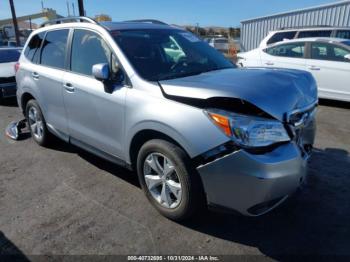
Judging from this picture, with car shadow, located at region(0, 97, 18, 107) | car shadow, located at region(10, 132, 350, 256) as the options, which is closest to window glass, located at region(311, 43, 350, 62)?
car shadow, located at region(10, 132, 350, 256)

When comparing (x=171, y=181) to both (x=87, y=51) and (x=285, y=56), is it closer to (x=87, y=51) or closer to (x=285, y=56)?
(x=87, y=51)

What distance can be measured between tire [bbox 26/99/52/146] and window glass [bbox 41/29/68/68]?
73cm

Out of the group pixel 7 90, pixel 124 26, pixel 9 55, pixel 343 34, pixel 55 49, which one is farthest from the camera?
pixel 9 55

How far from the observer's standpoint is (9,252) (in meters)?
2.79

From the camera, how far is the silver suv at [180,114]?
8.30 feet

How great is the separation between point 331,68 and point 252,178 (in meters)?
5.93

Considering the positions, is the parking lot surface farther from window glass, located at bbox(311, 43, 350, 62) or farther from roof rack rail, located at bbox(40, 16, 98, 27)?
window glass, located at bbox(311, 43, 350, 62)

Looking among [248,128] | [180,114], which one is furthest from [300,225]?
[180,114]

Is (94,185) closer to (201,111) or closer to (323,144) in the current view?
(201,111)

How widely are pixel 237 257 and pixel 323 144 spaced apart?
309 centimetres

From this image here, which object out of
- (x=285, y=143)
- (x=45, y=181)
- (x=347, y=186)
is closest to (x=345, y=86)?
(x=347, y=186)

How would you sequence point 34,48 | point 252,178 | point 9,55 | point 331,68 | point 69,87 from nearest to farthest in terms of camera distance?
point 252,178
point 69,87
point 34,48
point 331,68
point 9,55

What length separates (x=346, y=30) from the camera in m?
9.73

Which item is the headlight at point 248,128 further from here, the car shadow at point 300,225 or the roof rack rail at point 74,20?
the roof rack rail at point 74,20
